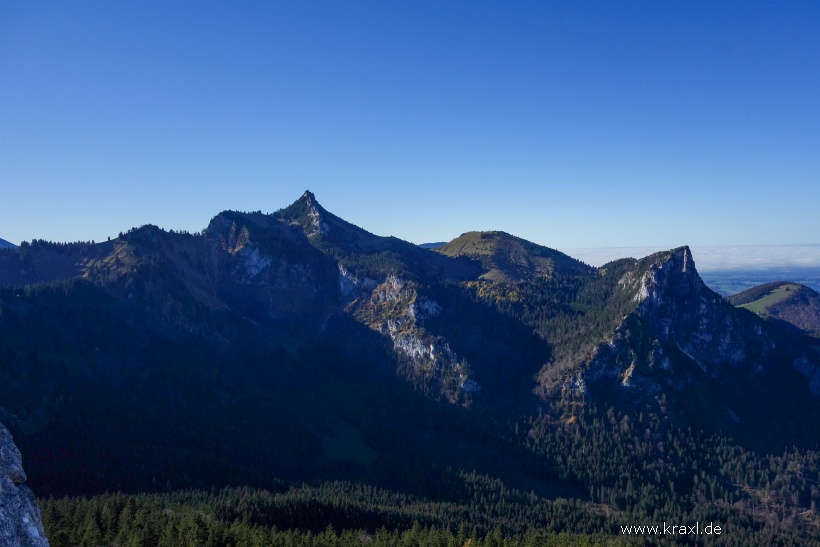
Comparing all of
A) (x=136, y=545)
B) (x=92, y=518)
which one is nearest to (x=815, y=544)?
(x=136, y=545)

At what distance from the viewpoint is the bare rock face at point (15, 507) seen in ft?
257

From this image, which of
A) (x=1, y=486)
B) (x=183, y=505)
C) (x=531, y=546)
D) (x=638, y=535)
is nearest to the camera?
(x=1, y=486)

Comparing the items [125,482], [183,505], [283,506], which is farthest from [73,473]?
[283,506]

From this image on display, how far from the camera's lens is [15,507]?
3167 inches

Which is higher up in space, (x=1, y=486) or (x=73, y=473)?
(x=1, y=486)

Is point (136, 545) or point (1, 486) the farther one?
point (136, 545)

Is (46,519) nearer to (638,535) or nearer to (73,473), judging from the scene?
(73,473)

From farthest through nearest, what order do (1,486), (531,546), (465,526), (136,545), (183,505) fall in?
(465,526) → (183,505) → (531,546) → (136,545) → (1,486)

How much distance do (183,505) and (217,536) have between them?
42.5 m

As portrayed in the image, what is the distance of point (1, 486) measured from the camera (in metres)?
79.8

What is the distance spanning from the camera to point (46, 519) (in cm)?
13238

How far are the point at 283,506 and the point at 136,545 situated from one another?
5601 cm

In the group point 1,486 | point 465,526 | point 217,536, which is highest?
point 1,486

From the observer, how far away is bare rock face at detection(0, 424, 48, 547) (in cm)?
7819
